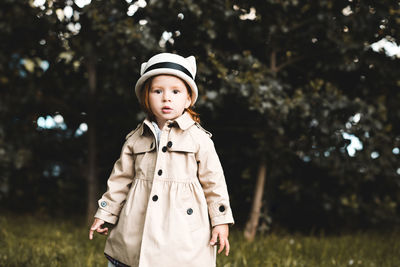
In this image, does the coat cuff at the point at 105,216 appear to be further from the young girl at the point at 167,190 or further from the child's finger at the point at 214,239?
the child's finger at the point at 214,239

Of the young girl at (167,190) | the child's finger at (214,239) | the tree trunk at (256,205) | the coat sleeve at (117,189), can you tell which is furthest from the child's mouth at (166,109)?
the tree trunk at (256,205)

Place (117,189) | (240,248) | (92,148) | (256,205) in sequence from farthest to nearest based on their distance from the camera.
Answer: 1. (92,148)
2. (256,205)
3. (240,248)
4. (117,189)

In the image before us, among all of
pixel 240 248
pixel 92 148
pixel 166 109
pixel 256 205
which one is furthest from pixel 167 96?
pixel 92 148

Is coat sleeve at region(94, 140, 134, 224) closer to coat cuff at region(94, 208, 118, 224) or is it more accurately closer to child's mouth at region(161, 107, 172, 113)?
coat cuff at region(94, 208, 118, 224)

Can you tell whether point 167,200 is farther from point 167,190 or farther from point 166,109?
point 166,109

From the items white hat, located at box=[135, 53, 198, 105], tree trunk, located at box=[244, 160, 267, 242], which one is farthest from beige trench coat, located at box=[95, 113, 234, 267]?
tree trunk, located at box=[244, 160, 267, 242]

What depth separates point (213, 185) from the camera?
2.15m

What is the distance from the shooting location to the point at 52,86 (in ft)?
14.8

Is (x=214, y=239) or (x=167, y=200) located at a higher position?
(x=167, y=200)

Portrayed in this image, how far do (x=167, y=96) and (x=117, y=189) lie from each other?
54 cm

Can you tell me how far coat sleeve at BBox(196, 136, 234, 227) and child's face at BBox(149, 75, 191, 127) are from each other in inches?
8.8

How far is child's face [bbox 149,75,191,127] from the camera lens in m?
2.10

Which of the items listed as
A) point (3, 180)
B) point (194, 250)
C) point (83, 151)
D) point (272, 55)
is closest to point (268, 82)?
point (272, 55)

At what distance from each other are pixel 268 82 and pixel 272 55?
1.62 ft
